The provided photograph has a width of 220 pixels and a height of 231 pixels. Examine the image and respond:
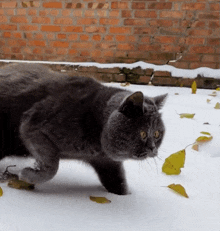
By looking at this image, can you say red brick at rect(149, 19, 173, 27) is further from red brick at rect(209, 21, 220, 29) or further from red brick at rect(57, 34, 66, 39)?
red brick at rect(57, 34, 66, 39)

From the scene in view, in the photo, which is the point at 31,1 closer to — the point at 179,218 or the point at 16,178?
the point at 16,178

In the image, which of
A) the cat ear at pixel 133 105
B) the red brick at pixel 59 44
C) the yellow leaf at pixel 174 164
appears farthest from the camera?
the red brick at pixel 59 44

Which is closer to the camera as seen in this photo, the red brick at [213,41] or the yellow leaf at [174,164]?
the yellow leaf at [174,164]

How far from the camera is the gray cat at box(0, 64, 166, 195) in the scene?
1.20m

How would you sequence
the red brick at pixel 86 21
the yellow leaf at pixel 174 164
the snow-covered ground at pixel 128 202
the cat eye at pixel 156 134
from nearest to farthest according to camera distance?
the snow-covered ground at pixel 128 202 < the cat eye at pixel 156 134 < the yellow leaf at pixel 174 164 < the red brick at pixel 86 21

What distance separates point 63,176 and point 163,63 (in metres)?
2.73

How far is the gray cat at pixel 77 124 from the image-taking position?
120 centimetres

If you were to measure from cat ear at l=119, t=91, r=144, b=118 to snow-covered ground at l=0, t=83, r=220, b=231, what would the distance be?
0.23 meters

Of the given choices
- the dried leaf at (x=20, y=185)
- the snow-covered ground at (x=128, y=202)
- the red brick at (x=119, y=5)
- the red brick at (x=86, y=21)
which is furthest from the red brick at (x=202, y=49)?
the dried leaf at (x=20, y=185)

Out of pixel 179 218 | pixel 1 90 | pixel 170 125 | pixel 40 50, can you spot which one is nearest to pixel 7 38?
pixel 40 50

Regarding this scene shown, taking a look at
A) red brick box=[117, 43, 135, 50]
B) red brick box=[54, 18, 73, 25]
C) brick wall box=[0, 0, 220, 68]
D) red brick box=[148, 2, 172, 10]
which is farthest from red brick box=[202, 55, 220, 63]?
red brick box=[54, 18, 73, 25]

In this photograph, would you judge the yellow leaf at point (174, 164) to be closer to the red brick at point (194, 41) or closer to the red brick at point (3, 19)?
the red brick at point (194, 41)

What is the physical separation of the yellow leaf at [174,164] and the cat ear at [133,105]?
453 millimetres

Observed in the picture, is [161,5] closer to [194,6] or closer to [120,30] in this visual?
[194,6]
